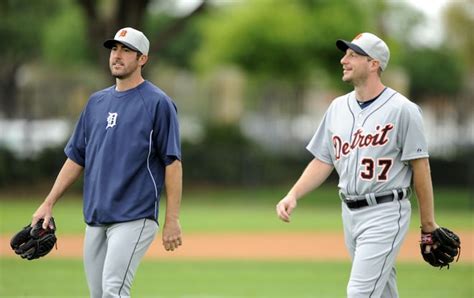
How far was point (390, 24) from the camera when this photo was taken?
58094 millimetres

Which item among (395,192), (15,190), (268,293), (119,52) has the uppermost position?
(119,52)

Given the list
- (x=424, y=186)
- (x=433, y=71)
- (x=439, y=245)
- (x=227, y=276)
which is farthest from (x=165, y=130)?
(x=433, y=71)

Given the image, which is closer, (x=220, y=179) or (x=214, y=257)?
(x=214, y=257)

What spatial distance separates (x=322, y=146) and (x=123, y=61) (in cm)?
156

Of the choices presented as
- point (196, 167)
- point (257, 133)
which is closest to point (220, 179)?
point (196, 167)

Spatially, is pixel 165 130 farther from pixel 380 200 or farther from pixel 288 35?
pixel 288 35

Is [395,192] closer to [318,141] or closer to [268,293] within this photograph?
[318,141]

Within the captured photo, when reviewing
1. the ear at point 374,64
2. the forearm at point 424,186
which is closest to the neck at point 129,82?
the ear at point 374,64

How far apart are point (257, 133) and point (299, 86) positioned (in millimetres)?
3485

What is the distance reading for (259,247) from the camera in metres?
16.9

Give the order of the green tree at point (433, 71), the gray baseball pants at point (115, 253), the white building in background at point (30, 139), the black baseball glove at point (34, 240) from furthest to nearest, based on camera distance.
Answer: the green tree at point (433, 71), the white building in background at point (30, 139), the black baseball glove at point (34, 240), the gray baseball pants at point (115, 253)

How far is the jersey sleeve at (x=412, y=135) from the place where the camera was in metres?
6.58

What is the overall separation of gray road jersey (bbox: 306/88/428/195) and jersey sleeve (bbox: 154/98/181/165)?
46.0 inches

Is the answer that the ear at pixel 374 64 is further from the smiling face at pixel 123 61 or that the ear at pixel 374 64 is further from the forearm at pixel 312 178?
the smiling face at pixel 123 61
